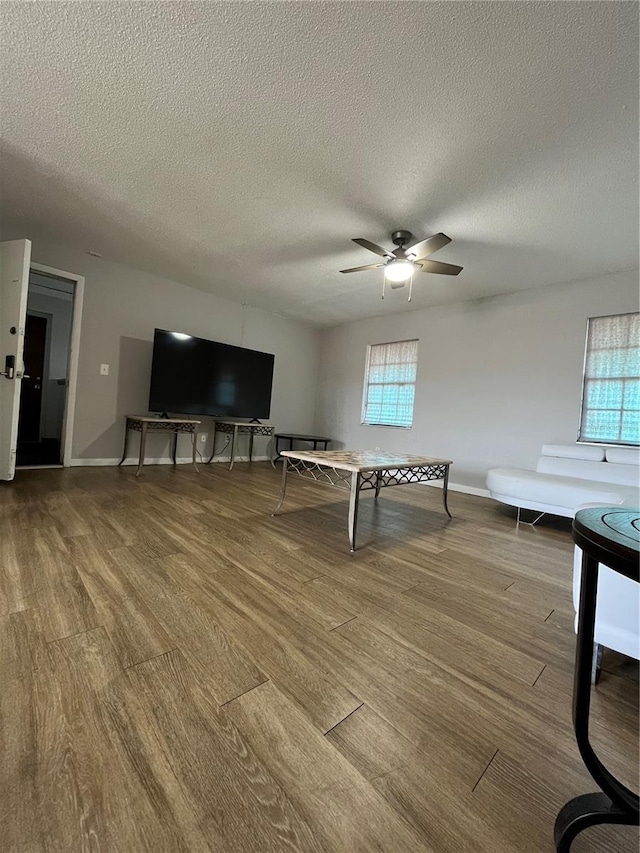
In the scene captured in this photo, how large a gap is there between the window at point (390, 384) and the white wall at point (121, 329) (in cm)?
217

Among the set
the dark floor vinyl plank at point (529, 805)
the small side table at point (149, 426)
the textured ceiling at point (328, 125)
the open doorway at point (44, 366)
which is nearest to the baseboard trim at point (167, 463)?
the small side table at point (149, 426)

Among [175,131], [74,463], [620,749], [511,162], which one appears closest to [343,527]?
[620,749]

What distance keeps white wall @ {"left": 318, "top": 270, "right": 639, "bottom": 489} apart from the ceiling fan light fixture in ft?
6.59

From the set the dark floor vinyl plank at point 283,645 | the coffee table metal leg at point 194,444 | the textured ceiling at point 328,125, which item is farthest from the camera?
the coffee table metal leg at point 194,444

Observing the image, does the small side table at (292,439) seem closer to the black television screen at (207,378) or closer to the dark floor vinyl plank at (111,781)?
the black television screen at (207,378)

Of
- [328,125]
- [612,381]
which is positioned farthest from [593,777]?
[612,381]

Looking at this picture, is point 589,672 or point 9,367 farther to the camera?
point 9,367

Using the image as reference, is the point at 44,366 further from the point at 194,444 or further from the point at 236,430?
the point at 236,430

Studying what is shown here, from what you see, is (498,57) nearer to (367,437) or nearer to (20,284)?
(20,284)

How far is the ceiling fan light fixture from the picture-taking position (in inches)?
108

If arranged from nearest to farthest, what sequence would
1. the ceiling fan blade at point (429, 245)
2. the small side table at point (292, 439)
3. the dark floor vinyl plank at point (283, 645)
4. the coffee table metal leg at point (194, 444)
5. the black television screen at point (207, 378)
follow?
the dark floor vinyl plank at point (283, 645)
the ceiling fan blade at point (429, 245)
the black television screen at point (207, 378)
the coffee table metal leg at point (194, 444)
the small side table at point (292, 439)

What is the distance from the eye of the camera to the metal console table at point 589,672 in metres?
0.64

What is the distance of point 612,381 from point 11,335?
19.2ft

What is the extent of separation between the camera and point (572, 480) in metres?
3.01
